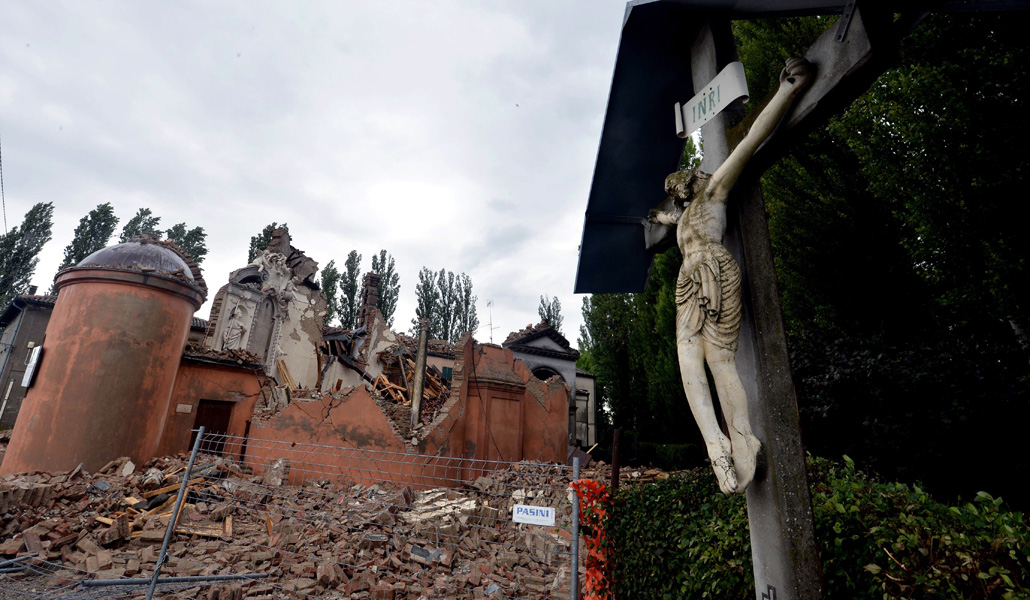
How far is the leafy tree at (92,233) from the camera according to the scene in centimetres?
3319

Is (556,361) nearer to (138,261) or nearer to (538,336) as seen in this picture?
(538,336)

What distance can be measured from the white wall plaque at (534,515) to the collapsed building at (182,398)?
8.58 feet

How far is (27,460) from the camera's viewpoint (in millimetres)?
8484

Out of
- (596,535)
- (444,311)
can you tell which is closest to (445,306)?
(444,311)

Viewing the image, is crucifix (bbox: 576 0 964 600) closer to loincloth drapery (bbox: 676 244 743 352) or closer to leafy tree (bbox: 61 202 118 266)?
loincloth drapery (bbox: 676 244 743 352)

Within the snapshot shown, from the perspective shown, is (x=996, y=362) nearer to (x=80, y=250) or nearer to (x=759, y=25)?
(x=759, y=25)

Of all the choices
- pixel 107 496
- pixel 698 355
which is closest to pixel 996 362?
pixel 698 355

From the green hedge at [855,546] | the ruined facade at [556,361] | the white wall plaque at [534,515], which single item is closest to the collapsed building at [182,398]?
the white wall plaque at [534,515]

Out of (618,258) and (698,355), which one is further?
(618,258)

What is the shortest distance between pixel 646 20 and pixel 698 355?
1.82 meters

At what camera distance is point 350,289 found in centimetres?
3778

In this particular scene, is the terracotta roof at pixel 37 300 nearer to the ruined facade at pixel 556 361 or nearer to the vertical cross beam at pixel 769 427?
the ruined facade at pixel 556 361

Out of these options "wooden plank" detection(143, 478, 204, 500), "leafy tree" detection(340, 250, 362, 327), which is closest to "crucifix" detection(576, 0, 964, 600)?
"wooden plank" detection(143, 478, 204, 500)

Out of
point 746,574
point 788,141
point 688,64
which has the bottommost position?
point 746,574
